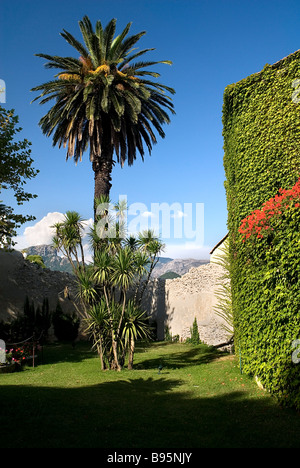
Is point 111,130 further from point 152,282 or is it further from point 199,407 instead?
point 199,407

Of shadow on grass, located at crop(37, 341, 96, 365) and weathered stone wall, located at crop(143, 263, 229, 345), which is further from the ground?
weathered stone wall, located at crop(143, 263, 229, 345)

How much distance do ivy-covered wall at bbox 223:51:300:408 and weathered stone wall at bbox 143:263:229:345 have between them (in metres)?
5.96

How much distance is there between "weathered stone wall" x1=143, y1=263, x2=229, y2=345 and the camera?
49.8 feet

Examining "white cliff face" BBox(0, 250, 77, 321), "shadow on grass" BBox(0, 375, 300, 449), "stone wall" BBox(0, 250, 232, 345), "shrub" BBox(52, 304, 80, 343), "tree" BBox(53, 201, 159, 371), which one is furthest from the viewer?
"shrub" BBox(52, 304, 80, 343)

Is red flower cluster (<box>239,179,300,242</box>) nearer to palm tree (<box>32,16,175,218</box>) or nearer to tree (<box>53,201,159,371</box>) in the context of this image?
tree (<box>53,201,159,371</box>)

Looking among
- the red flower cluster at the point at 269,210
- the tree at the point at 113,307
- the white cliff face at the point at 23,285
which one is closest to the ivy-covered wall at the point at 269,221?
the red flower cluster at the point at 269,210

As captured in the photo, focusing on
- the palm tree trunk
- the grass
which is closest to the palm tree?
the palm tree trunk

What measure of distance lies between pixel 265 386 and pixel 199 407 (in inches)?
56.3

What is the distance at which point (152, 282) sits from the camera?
2092cm

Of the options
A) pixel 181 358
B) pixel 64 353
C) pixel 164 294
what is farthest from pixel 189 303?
pixel 64 353

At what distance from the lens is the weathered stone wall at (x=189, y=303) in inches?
597

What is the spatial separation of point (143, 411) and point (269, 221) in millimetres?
4022

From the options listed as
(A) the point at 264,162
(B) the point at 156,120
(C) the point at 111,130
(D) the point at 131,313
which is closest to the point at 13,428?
(D) the point at 131,313

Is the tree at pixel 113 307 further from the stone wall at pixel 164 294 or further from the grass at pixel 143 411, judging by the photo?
the stone wall at pixel 164 294
